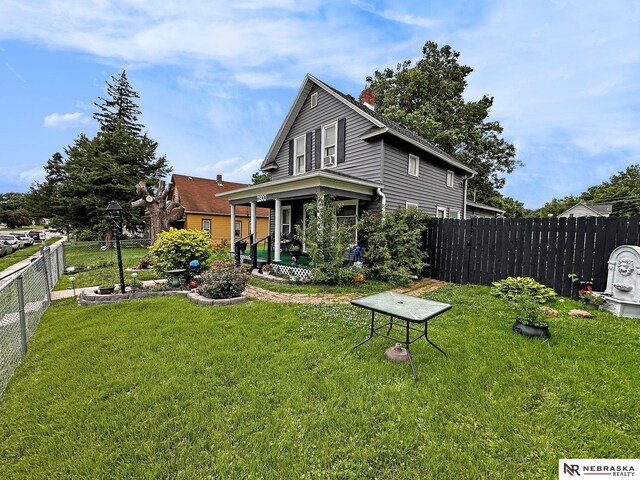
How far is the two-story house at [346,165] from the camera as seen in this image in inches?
344

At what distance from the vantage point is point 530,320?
381cm

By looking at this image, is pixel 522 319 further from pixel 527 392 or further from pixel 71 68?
pixel 71 68

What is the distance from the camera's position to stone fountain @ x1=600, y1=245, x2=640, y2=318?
183 inches

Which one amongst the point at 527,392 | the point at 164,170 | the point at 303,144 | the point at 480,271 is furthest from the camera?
the point at 164,170

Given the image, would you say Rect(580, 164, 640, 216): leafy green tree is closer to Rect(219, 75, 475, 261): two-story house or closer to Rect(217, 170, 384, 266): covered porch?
Rect(219, 75, 475, 261): two-story house

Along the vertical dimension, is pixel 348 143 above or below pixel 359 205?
above

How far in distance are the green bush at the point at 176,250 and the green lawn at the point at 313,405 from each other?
290cm

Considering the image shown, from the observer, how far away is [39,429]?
2.16 meters

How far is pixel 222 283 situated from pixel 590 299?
7.54 metres

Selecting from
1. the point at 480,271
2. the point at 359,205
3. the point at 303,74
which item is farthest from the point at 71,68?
the point at 480,271

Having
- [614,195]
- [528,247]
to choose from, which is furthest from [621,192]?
[528,247]

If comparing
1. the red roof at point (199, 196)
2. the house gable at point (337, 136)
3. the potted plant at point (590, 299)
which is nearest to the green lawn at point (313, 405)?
the potted plant at point (590, 299)

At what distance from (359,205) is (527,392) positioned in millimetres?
7609

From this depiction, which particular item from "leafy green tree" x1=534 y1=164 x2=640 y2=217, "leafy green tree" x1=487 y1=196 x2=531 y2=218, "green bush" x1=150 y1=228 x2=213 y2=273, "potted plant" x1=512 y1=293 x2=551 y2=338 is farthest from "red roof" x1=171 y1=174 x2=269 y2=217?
"leafy green tree" x1=534 y1=164 x2=640 y2=217
